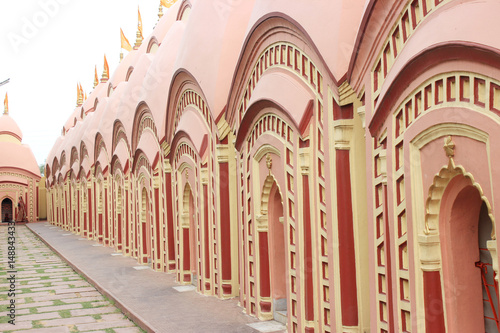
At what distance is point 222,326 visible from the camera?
302 inches

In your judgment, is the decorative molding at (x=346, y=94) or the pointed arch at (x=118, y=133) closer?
the decorative molding at (x=346, y=94)

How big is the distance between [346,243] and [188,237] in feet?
18.6

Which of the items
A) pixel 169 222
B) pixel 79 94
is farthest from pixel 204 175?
pixel 79 94

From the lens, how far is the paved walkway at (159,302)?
25.4ft

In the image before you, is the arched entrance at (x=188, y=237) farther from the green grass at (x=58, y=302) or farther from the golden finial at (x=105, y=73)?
the golden finial at (x=105, y=73)

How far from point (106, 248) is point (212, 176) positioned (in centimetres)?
981

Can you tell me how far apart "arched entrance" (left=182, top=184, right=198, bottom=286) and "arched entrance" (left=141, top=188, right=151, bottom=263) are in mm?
2810

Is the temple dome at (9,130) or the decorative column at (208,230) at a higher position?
the temple dome at (9,130)

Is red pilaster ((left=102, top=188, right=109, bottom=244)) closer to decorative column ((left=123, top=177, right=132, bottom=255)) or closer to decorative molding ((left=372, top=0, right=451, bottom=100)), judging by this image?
decorative column ((left=123, top=177, right=132, bottom=255))

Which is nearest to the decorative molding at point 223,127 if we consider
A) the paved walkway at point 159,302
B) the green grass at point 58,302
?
the paved walkway at point 159,302

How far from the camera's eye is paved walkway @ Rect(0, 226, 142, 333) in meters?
8.44

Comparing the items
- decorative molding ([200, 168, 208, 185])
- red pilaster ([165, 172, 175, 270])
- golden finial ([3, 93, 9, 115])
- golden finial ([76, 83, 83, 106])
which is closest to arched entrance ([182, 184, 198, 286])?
red pilaster ([165, 172, 175, 270])

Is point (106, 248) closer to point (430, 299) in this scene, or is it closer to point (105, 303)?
point (105, 303)

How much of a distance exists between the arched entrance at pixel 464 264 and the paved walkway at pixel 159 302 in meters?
3.30
